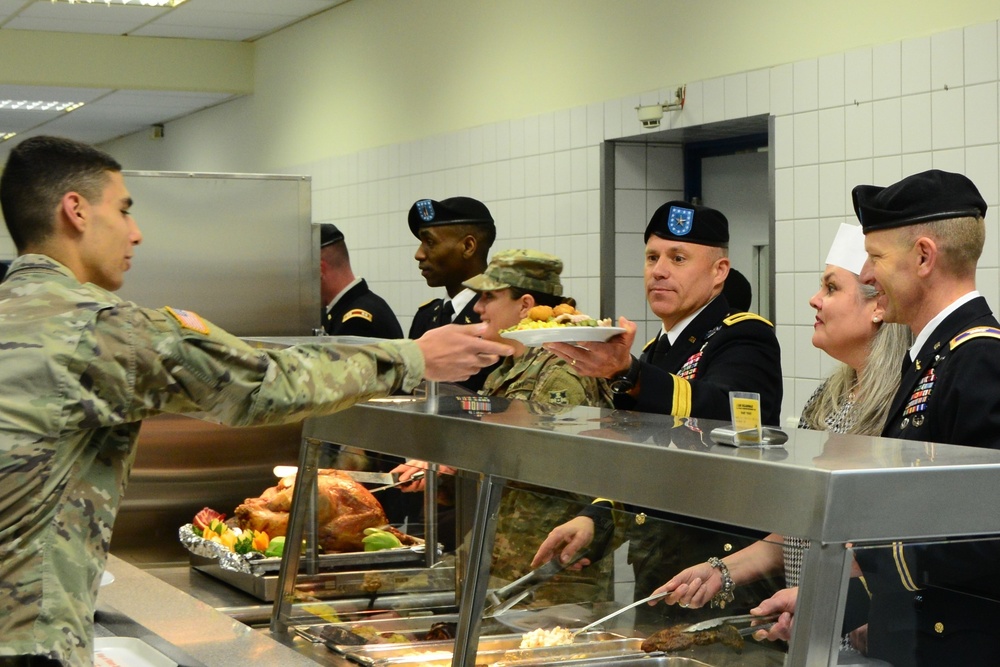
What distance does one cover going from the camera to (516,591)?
1920 mm

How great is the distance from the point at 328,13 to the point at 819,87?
14.9ft

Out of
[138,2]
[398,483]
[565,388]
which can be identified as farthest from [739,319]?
[138,2]

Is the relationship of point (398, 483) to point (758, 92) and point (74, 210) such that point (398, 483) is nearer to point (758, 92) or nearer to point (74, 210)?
point (74, 210)

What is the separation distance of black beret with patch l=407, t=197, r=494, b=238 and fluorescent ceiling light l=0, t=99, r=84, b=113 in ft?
21.0

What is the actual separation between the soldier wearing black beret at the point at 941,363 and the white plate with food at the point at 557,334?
1.68 feet

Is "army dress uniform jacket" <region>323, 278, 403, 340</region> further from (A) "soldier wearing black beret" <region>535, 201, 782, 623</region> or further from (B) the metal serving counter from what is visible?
(B) the metal serving counter

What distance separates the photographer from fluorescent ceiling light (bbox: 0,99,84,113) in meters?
10.5

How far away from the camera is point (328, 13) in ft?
26.7

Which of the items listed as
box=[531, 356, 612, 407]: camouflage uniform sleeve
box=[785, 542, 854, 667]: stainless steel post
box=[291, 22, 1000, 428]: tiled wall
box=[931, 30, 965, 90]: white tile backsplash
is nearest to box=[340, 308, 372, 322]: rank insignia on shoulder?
box=[291, 22, 1000, 428]: tiled wall

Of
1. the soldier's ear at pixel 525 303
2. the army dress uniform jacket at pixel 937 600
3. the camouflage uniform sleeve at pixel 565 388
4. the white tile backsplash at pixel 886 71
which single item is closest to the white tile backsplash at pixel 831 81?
the white tile backsplash at pixel 886 71

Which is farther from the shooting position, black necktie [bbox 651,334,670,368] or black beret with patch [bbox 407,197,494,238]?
black beret with patch [bbox 407,197,494,238]

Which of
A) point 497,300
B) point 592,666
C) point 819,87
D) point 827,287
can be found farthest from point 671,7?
point 592,666

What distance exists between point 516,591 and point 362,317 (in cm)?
375

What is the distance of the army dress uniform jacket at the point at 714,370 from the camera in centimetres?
247
